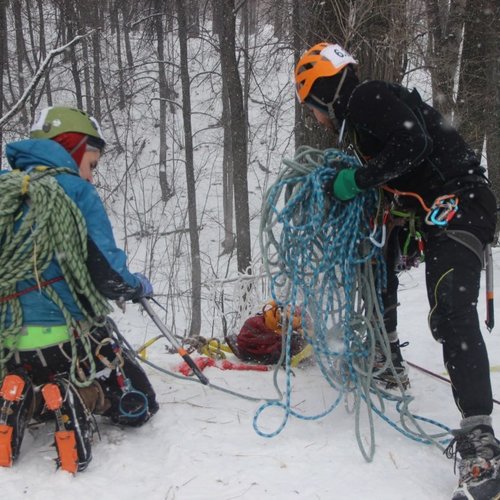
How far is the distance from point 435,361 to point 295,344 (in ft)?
3.30

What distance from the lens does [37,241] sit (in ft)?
7.64

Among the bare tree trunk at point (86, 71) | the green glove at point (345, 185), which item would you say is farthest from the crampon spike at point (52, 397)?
the bare tree trunk at point (86, 71)

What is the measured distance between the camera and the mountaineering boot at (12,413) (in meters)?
2.29

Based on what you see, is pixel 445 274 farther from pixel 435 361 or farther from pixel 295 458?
pixel 435 361

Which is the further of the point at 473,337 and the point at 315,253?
the point at 315,253

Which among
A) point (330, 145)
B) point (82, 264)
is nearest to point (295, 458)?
point (82, 264)

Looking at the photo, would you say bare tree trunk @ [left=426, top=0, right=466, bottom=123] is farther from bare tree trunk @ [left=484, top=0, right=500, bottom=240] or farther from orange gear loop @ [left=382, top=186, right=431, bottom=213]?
orange gear loop @ [left=382, top=186, right=431, bottom=213]

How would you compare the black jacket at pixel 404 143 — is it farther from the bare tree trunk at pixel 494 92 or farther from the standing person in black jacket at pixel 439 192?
the bare tree trunk at pixel 494 92

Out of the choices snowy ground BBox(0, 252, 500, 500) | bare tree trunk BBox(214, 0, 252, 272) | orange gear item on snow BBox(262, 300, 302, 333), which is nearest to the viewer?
snowy ground BBox(0, 252, 500, 500)

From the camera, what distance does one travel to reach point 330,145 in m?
4.18

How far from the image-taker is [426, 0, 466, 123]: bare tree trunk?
30.4ft

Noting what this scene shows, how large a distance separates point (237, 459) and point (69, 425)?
2.47 ft

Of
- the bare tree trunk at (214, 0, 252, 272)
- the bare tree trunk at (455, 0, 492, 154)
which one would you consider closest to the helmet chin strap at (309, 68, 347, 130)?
the bare tree trunk at (214, 0, 252, 272)

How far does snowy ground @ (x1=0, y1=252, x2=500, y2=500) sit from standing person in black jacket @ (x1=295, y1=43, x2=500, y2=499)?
30cm
